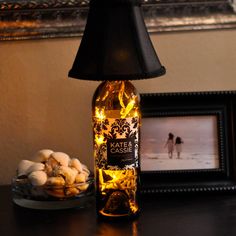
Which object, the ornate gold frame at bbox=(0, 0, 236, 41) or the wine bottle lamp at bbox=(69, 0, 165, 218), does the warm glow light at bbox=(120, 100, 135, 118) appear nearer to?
the wine bottle lamp at bbox=(69, 0, 165, 218)

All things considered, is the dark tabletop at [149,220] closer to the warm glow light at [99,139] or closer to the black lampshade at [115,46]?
the warm glow light at [99,139]

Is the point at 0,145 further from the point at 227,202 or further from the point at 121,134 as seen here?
the point at 227,202

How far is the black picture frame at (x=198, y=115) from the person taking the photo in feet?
3.49

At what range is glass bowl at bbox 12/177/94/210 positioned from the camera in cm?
98

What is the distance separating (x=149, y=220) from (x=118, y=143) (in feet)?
0.55

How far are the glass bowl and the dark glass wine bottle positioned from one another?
5 centimetres

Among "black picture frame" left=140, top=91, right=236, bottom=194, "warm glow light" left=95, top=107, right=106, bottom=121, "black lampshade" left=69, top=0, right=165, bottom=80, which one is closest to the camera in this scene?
"black lampshade" left=69, top=0, right=165, bottom=80

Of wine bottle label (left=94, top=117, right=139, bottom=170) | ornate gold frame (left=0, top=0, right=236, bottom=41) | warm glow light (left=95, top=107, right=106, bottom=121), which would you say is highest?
ornate gold frame (left=0, top=0, right=236, bottom=41)

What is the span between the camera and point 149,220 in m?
0.92

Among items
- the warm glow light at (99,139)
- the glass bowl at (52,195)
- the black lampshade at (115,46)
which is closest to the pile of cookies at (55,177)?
the glass bowl at (52,195)

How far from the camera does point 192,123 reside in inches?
42.9

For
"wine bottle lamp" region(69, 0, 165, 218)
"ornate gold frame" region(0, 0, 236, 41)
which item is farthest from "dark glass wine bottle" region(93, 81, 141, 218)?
"ornate gold frame" region(0, 0, 236, 41)

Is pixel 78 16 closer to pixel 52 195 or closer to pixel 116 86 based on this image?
pixel 116 86

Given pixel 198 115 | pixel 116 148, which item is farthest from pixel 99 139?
pixel 198 115
